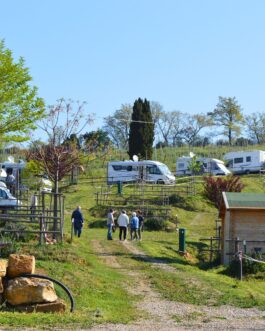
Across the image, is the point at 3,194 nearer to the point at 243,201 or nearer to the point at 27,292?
the point at 243,201

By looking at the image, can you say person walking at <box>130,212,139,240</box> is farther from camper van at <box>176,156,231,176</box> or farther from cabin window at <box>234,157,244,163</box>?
cabin window at <box>234,157,244,163</box>

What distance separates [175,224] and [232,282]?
18.5 meters

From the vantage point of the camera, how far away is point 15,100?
25.3 meters

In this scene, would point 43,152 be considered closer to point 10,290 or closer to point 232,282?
point 232,282

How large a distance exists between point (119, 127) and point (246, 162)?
39549 mm

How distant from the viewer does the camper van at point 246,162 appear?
6300cm

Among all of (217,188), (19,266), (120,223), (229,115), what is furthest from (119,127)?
(19,266)

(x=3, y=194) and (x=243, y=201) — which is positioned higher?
(x=3, y=194)

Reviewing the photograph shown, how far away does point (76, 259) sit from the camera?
70.4 ft

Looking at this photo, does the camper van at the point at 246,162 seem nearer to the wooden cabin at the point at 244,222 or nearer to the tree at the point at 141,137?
the tree at the point at 141,137

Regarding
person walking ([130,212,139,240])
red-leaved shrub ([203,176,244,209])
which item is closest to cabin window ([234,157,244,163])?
red-leaved shrub ([203,176,244,209])

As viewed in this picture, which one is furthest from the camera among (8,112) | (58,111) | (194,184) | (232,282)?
(194,184)

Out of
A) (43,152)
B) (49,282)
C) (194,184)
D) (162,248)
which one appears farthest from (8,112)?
(194,184)

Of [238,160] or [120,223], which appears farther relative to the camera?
[238,160]
